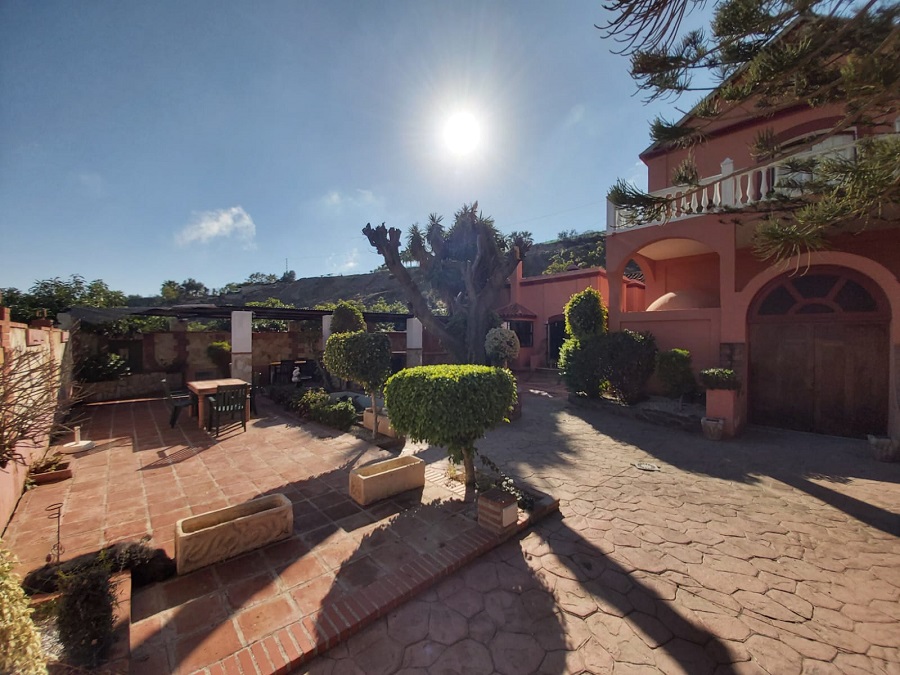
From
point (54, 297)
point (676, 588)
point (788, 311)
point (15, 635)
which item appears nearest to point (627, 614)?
point (676, 588)

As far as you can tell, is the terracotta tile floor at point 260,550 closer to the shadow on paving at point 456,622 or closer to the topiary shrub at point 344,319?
the shadow on paving at point 456,622

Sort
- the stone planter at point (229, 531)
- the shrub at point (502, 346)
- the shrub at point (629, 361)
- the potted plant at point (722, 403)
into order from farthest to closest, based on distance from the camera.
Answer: the shrub at point (502, 346)
the shrub at point (629, 361)
the potted plant at point (722, 403)
the stone planter at point (229, 531)

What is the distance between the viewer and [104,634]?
235cm

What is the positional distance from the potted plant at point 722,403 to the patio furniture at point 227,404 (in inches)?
388

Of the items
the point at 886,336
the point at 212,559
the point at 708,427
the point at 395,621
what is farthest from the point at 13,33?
the point at 886,336

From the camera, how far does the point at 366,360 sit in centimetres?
761

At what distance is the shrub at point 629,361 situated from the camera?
961 cm

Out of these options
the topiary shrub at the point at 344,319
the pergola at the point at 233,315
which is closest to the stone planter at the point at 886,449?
the topiary shrub at the point at 344,319

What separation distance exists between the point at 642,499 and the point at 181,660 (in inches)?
199

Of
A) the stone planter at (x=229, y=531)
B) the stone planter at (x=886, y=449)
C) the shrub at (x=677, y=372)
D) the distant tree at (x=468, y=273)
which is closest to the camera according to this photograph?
the stone planter at (x=229, y=531)

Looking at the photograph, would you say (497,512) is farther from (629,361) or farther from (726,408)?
(629,361)

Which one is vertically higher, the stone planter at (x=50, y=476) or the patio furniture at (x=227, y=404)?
the patio furniture at (x=227, y=404)

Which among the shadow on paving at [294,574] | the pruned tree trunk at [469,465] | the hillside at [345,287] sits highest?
the hillside at [345,287]

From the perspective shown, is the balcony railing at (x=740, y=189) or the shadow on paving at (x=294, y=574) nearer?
the shadow on paving at (x=294, y=574)
